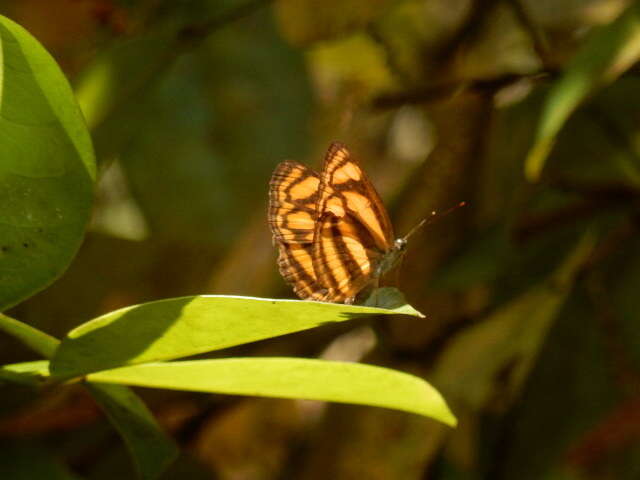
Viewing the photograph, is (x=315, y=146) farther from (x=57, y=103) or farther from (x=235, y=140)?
(x=57, y=103)

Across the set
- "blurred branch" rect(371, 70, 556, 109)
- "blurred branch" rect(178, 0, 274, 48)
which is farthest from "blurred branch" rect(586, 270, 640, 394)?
"blurred branch" rect(178, 0, 274, 48)

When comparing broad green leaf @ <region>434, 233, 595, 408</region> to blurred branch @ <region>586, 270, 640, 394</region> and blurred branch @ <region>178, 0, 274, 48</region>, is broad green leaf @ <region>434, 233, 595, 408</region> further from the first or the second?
blurred branch @ <region>178, 0, 274, 48</region>

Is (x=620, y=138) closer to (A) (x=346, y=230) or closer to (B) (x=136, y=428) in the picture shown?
(A) (x=346, y=230)

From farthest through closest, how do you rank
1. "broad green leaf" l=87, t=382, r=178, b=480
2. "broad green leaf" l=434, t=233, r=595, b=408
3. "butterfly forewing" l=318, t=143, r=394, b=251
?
"broad green leaf" l=434, t=233, r=595, b=408, "butterfly forewing" l=318, t=143, r=394, b=251, "broad green leaf" l=87, t=382, r=178, b=480

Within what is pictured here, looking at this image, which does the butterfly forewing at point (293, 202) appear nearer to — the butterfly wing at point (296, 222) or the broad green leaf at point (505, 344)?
the butterfly wing at point (296, 222)

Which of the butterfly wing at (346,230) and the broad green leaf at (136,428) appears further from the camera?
the butterfly wing at (346,230)

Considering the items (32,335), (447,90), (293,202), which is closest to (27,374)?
(32,335)

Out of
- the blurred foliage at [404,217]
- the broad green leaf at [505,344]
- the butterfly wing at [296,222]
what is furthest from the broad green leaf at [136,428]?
the broad green leaf at [505,344]
